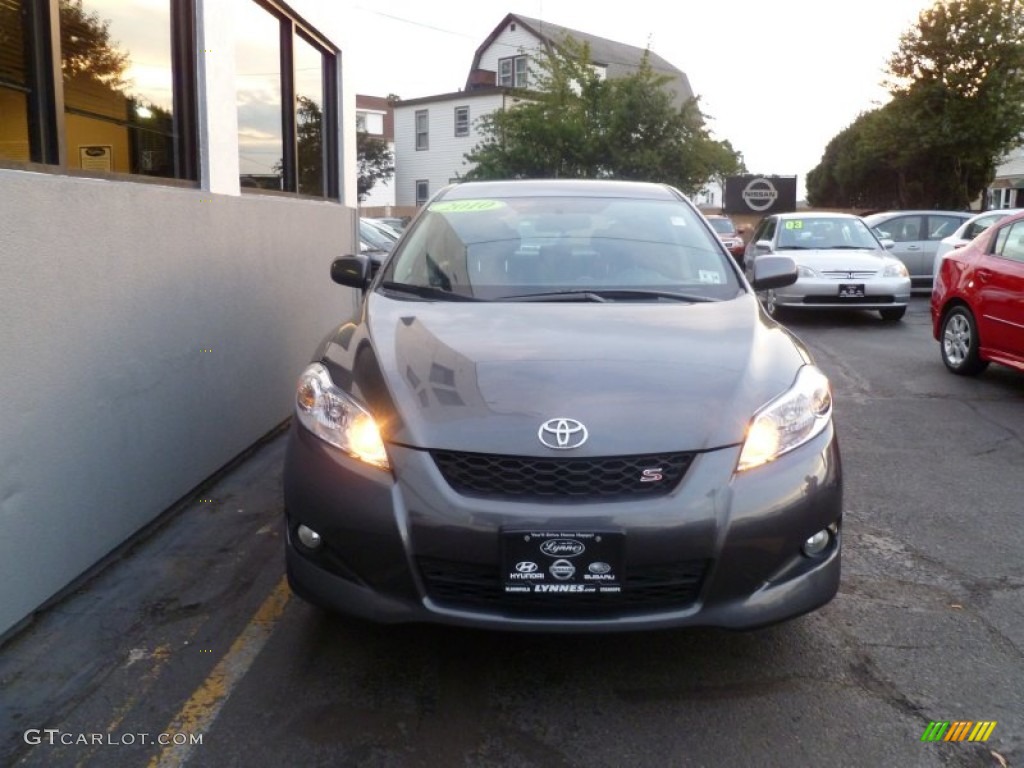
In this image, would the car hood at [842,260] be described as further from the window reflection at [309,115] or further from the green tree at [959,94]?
the green tree at [959,94]

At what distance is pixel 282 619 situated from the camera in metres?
3.92

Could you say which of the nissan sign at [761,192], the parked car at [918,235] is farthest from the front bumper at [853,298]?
the nissan sign at [761,192]

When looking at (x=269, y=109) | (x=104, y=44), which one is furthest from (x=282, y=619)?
(x=269, y=109)

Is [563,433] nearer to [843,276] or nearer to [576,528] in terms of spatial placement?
[576,528]

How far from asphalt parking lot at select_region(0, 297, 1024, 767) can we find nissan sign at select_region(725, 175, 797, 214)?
102 ft

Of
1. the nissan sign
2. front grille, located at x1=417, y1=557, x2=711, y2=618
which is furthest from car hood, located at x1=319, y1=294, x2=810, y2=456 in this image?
the nissan sign

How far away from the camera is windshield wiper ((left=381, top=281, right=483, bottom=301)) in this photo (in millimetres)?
4266

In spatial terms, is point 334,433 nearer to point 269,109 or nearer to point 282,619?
point 282,619

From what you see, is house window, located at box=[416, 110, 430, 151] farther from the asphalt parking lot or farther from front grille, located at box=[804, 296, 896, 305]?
the asphalt parking lot

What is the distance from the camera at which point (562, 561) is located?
2996 millimetres

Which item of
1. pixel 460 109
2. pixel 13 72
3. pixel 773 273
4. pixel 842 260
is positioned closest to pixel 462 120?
pixel 460 109

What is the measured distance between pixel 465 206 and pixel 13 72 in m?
2.08

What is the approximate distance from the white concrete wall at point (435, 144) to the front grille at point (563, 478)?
4544 cm

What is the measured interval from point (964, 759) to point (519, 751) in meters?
1.28
